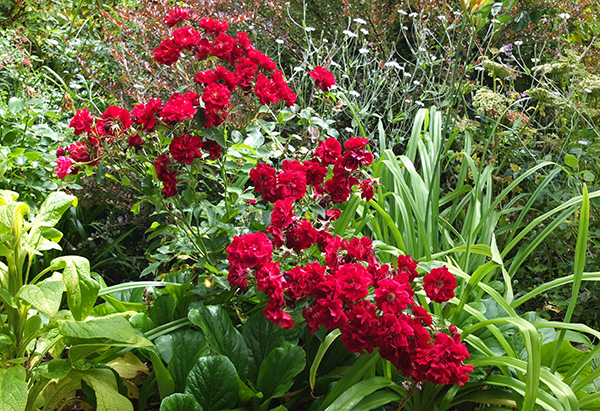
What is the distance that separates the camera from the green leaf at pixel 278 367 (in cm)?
150

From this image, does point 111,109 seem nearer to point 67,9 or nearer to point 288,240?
point 288,240

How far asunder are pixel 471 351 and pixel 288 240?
2.44ft

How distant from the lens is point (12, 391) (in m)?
1.31

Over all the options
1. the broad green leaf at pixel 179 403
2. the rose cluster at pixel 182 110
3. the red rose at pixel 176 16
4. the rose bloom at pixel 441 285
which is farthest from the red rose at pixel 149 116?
the rose bloom at pixel 441 285

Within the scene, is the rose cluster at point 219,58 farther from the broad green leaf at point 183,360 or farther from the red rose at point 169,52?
the broad green leaf at point 183,360

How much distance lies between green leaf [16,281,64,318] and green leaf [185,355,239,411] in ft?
1.37

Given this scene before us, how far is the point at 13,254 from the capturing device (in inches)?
63.1

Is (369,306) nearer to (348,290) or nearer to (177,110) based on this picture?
(348,290)

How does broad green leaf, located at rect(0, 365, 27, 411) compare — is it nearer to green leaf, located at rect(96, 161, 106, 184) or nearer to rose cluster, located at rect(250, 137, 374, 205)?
green leaf, located at rect(96, 161, 106, 184)

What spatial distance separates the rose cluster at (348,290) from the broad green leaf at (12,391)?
23.4 inches

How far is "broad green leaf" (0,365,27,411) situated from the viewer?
1.29 metres

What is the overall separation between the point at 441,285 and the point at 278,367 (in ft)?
1.77

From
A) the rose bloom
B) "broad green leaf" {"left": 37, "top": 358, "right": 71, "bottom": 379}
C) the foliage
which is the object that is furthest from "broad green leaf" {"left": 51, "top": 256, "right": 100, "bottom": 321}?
the rose bloom

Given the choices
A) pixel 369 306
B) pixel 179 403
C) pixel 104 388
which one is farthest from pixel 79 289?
pixel 369 306
